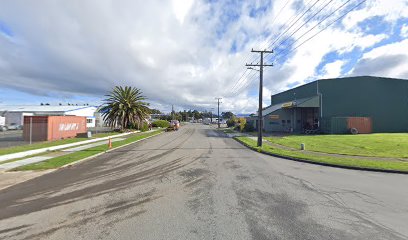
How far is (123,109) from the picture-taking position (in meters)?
37.2

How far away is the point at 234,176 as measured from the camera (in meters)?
8.80

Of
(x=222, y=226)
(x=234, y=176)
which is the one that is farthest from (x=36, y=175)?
(x=222, y=226)

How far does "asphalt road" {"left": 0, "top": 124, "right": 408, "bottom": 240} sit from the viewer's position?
14.1 ft

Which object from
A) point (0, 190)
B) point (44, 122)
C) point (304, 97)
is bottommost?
point (0, 190)

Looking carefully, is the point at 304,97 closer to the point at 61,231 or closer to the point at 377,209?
the point at 377,209

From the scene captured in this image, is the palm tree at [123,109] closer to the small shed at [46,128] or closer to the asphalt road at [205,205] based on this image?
the small shed at [46,128]

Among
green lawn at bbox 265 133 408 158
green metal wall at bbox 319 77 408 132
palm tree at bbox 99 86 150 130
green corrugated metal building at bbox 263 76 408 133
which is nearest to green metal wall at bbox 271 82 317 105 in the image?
green corrugated metal building at bbox 263 76 408 133

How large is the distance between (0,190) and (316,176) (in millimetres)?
10916

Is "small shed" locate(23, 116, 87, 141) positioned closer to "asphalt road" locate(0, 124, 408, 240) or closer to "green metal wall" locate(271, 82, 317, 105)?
"asphalt road" locate(0, 124, 408, 240)

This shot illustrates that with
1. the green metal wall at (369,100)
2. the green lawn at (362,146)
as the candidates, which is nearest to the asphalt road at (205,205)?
the green lawn at (362,146)

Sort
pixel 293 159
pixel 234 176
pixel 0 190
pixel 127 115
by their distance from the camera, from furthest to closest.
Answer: pixel 127 115, pixel 293 159, pixel 234 176, pixel 0 190

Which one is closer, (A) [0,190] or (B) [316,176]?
(A) [0,190]

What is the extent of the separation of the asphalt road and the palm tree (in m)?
29.1

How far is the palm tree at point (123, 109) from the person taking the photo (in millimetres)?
37156
